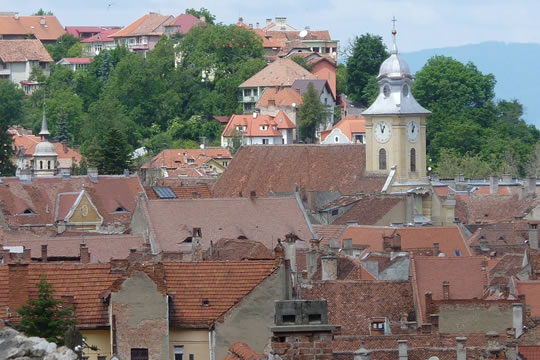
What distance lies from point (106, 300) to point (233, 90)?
117 meters

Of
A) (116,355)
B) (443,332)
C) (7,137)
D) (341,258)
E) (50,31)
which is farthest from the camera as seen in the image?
(50,31)

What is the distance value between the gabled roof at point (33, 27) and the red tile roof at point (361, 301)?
150 meters

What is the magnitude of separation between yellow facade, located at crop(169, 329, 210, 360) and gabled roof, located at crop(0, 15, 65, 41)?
520 feet

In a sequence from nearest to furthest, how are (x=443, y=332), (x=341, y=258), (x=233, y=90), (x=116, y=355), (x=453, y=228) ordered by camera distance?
(x=116, y=355), (x=443, y=332), (x=341, y=258), (x=453, y=228), (x=233, y=90)

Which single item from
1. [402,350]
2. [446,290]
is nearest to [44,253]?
[446,290]

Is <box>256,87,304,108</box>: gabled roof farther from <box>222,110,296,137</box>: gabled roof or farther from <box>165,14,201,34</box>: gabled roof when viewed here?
<box>165,14,201,34</box>: gabled roof

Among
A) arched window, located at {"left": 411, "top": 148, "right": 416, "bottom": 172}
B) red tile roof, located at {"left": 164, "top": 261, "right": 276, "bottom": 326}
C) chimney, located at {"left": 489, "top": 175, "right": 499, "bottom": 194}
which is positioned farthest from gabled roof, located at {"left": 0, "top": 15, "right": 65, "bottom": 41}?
red tile roof, located at {"left": 164, "top": 261, "right": 276, "bottom": 326}

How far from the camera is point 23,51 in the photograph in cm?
17562

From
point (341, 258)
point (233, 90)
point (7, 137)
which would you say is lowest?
point (341, 258)

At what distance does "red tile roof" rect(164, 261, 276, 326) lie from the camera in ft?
Result: 103

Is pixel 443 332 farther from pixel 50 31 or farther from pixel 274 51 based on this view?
pixel 50 31

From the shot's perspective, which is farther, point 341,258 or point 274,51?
→ point 274,51

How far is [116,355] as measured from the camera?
30.1 m

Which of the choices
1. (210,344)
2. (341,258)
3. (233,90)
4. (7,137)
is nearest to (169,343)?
(210,344)
